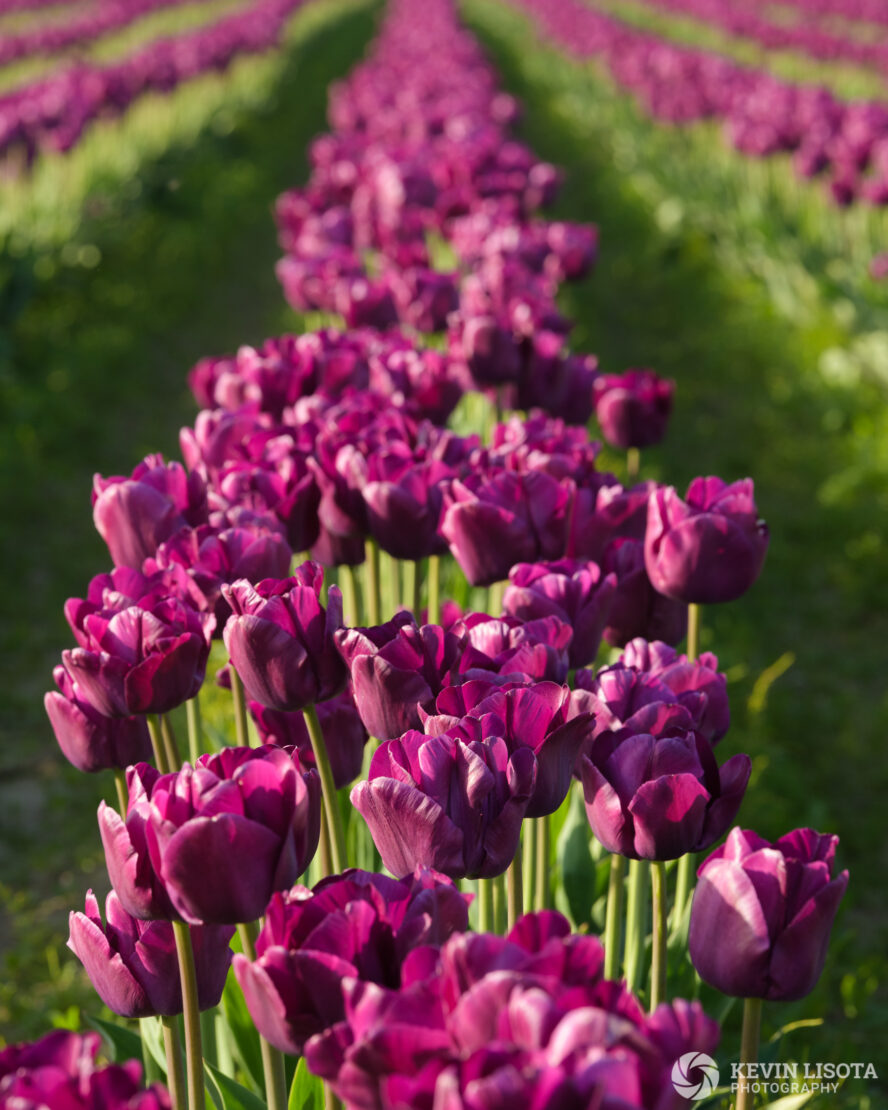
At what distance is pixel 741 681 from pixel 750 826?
0.94m

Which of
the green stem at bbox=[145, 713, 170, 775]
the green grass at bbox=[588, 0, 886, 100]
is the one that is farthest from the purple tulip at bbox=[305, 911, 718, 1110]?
the green grass at bbox=[588, 0, 886, 100]

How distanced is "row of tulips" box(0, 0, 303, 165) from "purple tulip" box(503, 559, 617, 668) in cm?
733

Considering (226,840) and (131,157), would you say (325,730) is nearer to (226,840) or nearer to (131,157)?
(226,840)

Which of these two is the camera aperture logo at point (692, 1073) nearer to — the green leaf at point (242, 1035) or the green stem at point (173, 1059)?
the green stem at point (173, 1059)

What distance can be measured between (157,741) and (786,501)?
4.08 metres

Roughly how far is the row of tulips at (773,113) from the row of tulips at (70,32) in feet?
24.1

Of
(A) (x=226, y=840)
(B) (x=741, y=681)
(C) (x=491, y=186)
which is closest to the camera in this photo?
(A) (x=226, y=840)

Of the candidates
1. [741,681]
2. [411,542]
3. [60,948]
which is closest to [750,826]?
[741,681]

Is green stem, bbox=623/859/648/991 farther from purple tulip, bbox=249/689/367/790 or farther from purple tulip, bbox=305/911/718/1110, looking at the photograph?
purple tulip, bbox=305/911/718/1110

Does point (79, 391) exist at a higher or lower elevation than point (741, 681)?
higher

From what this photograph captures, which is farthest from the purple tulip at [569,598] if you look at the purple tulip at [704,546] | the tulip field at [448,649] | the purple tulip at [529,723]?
the purple tulip at [529,723]

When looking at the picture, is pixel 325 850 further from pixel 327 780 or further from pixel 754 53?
pixel 754 53

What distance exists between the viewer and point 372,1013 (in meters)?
0.87

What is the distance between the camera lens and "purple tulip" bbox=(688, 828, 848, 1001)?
44.5 inches
